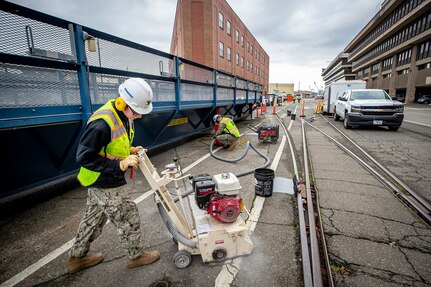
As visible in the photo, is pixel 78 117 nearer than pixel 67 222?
No

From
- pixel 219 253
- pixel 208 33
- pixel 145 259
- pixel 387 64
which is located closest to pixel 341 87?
pixel 208 33

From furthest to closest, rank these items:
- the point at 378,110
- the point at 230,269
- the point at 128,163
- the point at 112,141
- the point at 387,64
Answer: the point at 387,64
the point at 378,110
the point at 230,269
the point at 112,141
the point at 128,163

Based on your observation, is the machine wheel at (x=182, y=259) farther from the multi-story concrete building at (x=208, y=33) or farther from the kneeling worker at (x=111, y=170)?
the multi-story concrete building at (x=208, y=33)

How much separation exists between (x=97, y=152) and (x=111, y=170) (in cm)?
21

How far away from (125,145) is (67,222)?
2.12m

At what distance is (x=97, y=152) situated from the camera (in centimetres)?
190

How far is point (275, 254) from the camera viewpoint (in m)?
2.45

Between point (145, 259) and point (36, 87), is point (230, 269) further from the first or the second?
point (36, 87)

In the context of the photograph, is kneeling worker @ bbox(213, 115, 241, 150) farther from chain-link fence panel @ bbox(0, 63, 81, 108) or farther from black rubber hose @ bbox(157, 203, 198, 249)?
black rubber hose @ bbox(157, 203, 198, 249)

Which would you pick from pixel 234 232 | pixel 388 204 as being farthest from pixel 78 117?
pixel 388 204

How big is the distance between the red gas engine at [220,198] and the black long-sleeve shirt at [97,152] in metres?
0.89

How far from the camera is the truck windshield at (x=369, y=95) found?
10102 mm

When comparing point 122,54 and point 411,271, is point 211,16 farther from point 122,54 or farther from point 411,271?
point 411,271

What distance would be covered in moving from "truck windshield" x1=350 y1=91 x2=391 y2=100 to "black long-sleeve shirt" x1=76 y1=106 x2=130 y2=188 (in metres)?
12.0
